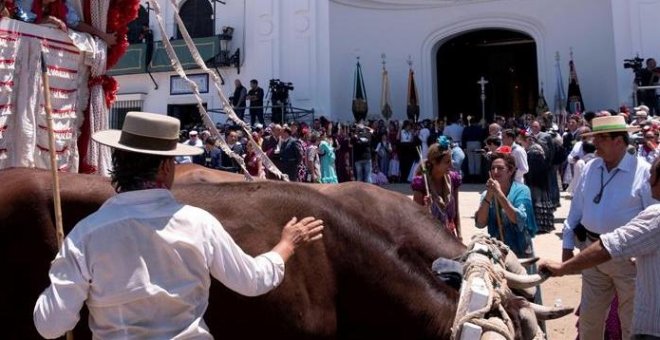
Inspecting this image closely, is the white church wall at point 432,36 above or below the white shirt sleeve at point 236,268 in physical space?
above

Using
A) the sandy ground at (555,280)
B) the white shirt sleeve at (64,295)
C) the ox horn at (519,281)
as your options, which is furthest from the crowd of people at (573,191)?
the white shirt sleeve at (64,295)

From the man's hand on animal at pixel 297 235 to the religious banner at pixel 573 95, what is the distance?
16062 mm

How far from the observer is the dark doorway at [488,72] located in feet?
70.1

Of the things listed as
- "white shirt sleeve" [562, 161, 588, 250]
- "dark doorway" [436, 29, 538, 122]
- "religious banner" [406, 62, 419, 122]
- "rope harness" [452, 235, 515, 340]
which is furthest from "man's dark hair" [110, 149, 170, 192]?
"dark doorway" [436, 29, 538, 122]

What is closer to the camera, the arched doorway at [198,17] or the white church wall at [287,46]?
the white church wall at [287,46]

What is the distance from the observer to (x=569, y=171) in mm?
13594

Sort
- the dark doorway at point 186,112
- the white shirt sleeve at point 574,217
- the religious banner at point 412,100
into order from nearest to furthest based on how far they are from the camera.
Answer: the white shirt sleeve at point 574,217 → the religious banner at point 412,100 → the dark doorway at point 186,112

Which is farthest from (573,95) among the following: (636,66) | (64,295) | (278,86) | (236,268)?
(64,295)

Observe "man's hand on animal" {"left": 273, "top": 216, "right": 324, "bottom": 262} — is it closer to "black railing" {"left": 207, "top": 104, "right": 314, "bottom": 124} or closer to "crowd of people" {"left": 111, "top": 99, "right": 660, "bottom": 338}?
"crowd of people" {"left": 111, "top": 99, "right": 660, "bottom": 338}

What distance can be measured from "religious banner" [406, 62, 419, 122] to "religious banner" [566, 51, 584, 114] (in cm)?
449

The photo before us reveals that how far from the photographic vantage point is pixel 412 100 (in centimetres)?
1997

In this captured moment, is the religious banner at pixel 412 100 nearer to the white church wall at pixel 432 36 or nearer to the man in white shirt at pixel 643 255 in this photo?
the white church wall at pixel 432 36

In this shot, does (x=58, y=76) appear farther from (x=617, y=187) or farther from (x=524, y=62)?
(x=524, y=62)

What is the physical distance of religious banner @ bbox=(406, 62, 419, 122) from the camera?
19766 millimetres
